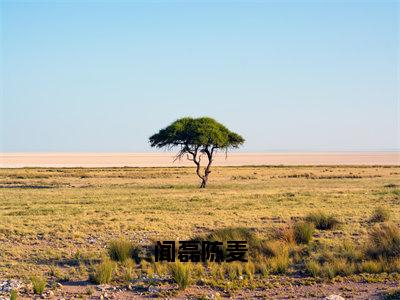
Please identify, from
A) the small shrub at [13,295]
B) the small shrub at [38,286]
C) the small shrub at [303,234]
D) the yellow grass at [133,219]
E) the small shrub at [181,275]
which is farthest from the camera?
the small shrub at [303,234]

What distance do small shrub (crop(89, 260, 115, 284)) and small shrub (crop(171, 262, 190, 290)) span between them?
1.48m

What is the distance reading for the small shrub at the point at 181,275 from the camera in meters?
12.7

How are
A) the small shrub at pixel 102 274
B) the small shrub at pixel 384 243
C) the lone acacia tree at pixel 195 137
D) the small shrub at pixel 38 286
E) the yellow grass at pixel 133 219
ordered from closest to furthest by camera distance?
the small shrub at pixel 38 286, the small shrub at pixel 102 274, the small shrub at pixel 384 243, the yellow grass at pixel 133 219, the lone acacia tree at pixel 195 137

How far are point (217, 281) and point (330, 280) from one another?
102 inches

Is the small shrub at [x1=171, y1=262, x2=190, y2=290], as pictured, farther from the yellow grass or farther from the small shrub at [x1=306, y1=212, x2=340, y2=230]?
the small shrub at [x1=306, y1=212, x2=340, y2=230]

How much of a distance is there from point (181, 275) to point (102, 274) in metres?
1.87

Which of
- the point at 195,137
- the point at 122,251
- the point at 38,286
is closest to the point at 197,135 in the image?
the point at 195,137

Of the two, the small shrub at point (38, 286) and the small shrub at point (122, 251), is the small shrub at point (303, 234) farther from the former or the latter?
the small shrub at point (38, 286)

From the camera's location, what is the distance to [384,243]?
15.7 m

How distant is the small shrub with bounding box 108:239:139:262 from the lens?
15.5 metres

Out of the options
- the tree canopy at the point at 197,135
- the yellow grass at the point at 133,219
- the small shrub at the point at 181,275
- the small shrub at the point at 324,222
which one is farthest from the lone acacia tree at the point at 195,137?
the small shrub at the point at 181,275

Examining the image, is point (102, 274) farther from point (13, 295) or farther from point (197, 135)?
point (197, 135)

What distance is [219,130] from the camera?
56.4m

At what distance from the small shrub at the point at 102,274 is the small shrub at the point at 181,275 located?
1476mm
